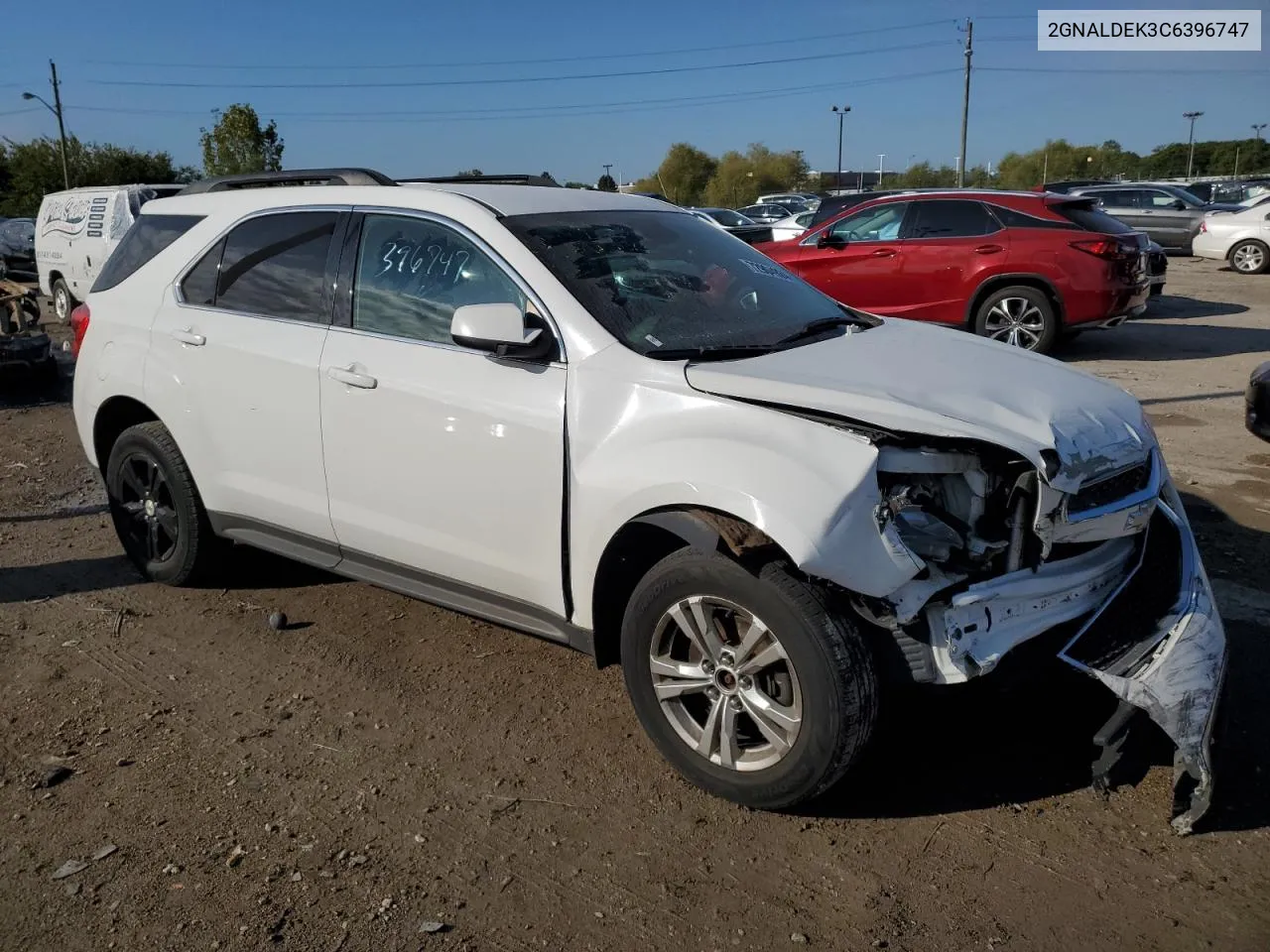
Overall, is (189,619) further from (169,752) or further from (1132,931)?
(1132,931)

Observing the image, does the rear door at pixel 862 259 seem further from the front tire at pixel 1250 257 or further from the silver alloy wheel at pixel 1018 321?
the front tire at pixel 1250 257

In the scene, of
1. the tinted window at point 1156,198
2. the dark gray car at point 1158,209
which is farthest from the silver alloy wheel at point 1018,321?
the tinted window at point 1156,198

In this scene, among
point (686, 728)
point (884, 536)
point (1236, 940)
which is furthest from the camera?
point (686, 728)

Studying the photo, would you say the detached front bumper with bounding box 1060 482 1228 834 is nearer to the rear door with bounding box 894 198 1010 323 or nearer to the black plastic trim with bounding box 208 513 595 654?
the black plastic trim with bounding box 208 513 595 654

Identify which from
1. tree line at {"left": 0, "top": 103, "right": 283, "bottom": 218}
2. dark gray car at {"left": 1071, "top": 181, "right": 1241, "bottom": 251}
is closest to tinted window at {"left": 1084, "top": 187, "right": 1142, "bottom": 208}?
dark gray car at {"left": 1071, "top": 181, "right": 1241, "bottom": 251}

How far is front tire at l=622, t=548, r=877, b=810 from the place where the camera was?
2893 millimetres

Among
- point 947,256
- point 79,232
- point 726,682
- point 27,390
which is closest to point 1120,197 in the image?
point 947,256

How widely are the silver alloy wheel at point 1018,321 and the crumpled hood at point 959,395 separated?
733 cm

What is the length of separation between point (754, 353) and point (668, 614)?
0.98 metres

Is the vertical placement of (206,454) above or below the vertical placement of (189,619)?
above

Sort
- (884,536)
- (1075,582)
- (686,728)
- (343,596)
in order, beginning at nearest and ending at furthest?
(884,536) → (1075,582) → (686,728) → (343,596)

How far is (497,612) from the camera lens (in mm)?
3756

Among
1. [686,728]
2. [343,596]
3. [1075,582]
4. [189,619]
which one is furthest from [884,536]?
[189,619]

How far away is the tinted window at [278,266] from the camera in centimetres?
426
